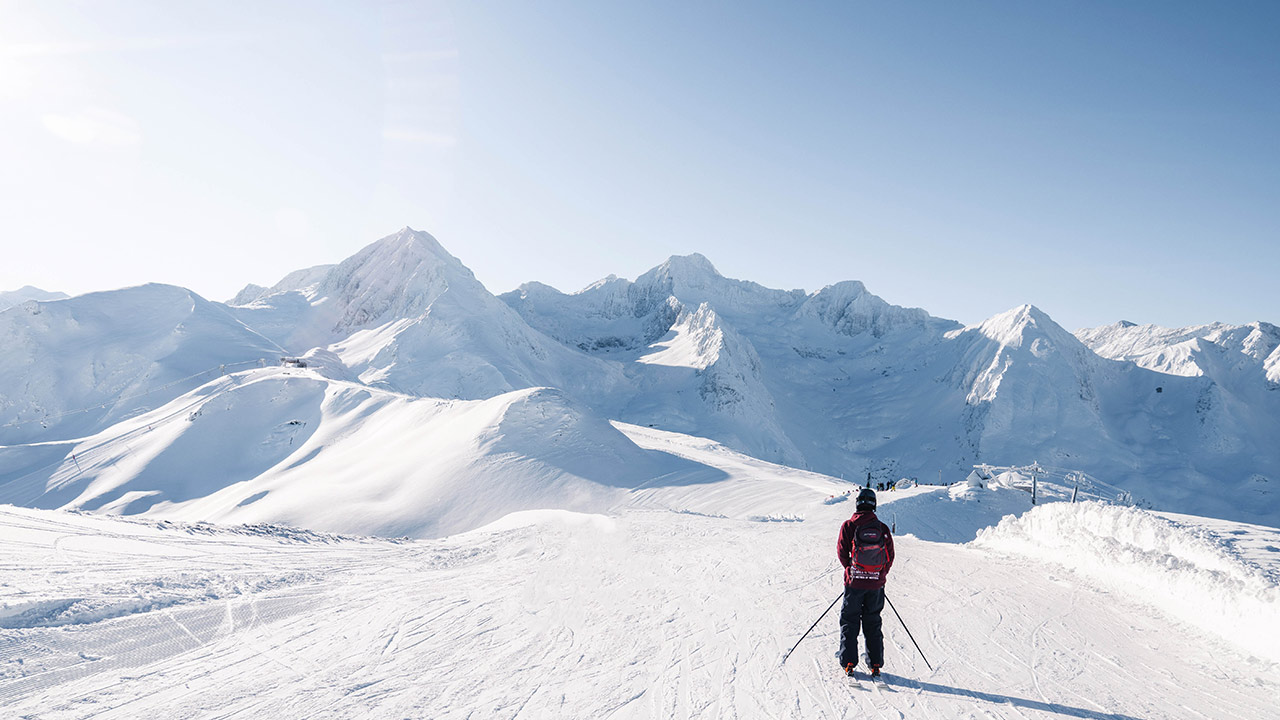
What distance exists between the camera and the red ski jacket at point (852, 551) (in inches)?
239

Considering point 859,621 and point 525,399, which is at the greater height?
point 525,399

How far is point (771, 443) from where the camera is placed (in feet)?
339

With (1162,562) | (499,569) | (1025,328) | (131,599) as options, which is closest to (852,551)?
(499,569)

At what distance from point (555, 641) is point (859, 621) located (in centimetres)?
372

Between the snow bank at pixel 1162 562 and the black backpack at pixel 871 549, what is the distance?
538 centimetres

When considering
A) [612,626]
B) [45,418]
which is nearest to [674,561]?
[612,626]

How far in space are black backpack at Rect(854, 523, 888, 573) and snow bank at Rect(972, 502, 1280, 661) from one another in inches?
212

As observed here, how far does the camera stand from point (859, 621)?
20.2 ft

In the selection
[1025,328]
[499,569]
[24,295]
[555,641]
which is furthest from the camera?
[24,295]

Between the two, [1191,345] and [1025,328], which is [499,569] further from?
[1191,345]

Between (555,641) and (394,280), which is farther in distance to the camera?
(394,280)

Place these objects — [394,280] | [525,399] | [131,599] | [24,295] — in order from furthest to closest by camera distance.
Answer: [24,295]
[394,280]
[525,399]
[131,599]

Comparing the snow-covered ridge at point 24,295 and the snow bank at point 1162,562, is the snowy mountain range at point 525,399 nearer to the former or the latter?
the snow bank at point 1162,562

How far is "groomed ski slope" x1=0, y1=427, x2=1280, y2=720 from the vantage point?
541 centimetres
